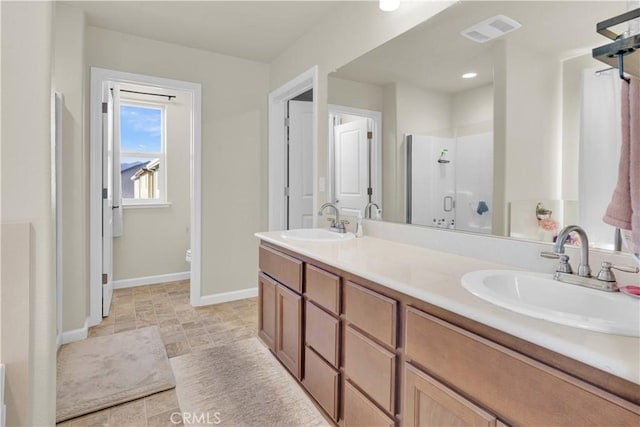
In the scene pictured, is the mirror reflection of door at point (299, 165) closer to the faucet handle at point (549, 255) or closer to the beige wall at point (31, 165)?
the faucet handle at point (549, 255)

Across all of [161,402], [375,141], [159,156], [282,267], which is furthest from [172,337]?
[159,156]

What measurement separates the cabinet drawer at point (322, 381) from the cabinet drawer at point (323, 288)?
0.29 metres

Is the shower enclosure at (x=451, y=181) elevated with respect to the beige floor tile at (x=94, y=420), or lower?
elevated

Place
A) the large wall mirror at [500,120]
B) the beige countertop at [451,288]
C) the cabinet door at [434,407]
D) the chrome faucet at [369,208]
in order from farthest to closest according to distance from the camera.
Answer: the chrome faucet at [369,208]
the large wall mirror at [500,120]
the cabinet door at [434,407]
the beige countertop at [451,288]

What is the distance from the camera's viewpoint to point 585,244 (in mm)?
1035

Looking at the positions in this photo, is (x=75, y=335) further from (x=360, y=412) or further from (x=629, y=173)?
(x=629, y=173)

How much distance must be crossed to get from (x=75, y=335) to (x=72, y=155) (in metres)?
1.40

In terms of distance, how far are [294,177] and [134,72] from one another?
69.2 inches

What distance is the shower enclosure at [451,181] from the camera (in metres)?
1.54

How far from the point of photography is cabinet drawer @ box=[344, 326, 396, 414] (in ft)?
3.89

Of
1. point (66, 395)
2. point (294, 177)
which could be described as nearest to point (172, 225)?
point (294, 177)

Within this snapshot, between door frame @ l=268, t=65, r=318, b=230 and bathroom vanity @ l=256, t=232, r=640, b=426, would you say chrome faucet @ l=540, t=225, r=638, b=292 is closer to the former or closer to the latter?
bathroom vanity @ l=256, t=232, r=640, b=426

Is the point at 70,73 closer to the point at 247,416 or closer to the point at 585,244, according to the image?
the point at 247,416

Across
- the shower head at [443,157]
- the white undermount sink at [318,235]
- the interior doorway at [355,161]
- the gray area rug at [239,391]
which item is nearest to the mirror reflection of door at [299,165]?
the interior doorway at [355,161]
